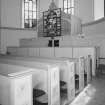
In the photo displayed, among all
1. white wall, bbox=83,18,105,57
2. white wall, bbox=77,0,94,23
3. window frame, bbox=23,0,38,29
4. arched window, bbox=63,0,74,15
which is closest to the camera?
white wall, bbox=83,18,105,57

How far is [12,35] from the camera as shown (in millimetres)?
9312

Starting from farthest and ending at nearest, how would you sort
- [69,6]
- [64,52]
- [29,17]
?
1. [29,17]
2. [69,6]
3. [64,52]

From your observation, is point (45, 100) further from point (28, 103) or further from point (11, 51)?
point (11, 51)

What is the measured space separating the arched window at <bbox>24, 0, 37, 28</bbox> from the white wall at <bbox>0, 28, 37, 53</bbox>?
70cm

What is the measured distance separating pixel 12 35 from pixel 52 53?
4.12 meters

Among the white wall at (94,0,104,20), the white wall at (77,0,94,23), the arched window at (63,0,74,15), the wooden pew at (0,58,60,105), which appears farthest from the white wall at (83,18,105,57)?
the wooden pew at (0,58,60,105)

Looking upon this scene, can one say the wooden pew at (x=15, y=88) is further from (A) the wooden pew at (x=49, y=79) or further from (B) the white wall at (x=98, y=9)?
(B) the white wall at (x=98, y=9)

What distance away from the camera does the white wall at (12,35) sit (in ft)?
29.0

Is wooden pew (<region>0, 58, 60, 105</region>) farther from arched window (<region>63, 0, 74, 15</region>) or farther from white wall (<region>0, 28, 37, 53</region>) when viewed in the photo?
arched window (<region>63, 0, 74, 15</region>)

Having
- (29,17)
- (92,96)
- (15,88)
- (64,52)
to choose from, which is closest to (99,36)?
(64,52)

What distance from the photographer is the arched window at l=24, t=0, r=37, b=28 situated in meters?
10.2

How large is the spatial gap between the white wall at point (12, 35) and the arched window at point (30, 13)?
70 centimetres

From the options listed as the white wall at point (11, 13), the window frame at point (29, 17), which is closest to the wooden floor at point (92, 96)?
the white wall at point (11, 13)

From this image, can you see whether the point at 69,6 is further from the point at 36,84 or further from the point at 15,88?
the point at 15,88
